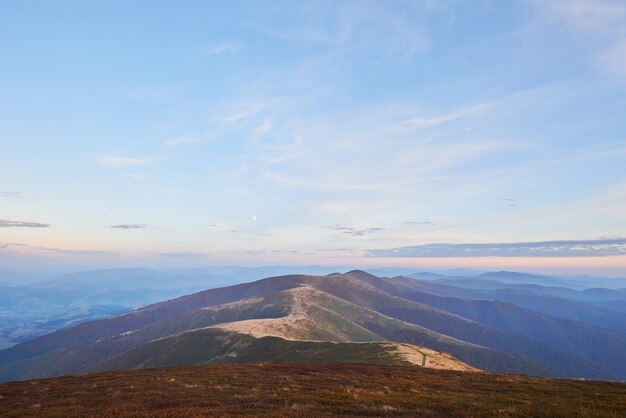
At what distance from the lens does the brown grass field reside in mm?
20109

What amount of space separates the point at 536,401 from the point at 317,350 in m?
78.9

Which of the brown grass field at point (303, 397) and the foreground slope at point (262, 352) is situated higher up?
the brown grass field at point (303, 397)

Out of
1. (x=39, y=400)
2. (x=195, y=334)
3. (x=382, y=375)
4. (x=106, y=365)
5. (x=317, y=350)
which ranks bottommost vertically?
(x=106, y=365)

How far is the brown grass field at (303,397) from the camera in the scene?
20109mm

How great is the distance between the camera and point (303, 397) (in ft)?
78.3

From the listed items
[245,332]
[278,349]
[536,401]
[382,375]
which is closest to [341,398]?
[536,401]

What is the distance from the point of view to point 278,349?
366ft

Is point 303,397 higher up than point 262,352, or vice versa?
point 303,397

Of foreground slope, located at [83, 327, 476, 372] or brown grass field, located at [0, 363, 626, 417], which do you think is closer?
brown grass field, located at [0, 363, 626, 417]

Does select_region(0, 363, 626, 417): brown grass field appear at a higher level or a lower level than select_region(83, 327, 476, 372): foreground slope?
higher

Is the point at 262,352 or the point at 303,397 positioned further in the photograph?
the point at 262,352

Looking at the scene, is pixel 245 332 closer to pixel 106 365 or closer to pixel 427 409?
pixel 106 365

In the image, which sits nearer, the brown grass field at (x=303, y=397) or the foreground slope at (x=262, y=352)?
the brown grass field at (x=303, y=397)

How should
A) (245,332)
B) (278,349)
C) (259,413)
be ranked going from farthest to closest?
(245,332), (278,349), (259,413)
